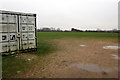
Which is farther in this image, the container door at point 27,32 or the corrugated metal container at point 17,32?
the container door at point 27,32

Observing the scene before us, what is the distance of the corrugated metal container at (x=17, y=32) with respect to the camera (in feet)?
25.6

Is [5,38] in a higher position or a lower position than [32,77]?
higher

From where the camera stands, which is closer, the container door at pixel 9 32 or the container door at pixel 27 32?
the container door at pixel 9 32

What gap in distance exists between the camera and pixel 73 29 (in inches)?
3957

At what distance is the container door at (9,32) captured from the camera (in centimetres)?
776

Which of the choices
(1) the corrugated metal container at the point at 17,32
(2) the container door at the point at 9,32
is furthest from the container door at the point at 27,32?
(2) the container door at the point at 9,32

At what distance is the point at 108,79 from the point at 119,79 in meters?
0.41

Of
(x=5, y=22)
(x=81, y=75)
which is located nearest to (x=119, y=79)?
(x=81, y=75)

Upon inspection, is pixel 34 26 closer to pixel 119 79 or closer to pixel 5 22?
pixel 5 22

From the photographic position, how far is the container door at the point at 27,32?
28.8 ft

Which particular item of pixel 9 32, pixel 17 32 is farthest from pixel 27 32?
pixel 9 32

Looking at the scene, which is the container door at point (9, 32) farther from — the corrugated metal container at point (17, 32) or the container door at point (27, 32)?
the container door at point (27, 32)

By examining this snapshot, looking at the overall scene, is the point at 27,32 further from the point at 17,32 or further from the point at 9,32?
the point at 9,32

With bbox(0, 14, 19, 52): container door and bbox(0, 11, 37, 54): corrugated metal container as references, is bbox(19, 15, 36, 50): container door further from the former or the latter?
bbox(0, 14, 19, 52): container door
